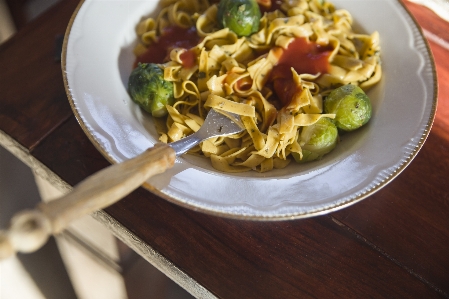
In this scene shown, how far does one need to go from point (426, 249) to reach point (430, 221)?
0.50 ft

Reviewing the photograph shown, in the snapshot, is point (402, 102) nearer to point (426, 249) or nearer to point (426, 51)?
point (426, 51)

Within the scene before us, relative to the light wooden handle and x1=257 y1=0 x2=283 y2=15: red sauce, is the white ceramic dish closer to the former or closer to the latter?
the light wooden handle

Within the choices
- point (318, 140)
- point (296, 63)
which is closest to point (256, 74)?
point (296, 63)

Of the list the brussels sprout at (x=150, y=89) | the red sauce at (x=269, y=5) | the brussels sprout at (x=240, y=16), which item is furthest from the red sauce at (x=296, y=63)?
the brussels sprout at (x=150, y=89)

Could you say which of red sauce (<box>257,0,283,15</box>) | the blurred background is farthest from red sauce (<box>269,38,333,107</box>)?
the blurred background

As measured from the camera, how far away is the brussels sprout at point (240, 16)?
7.47ft

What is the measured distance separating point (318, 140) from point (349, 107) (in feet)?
0.74

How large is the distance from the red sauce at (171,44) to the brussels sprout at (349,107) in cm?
80

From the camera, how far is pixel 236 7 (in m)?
2.27

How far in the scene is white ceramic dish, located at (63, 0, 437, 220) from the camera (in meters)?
1.64

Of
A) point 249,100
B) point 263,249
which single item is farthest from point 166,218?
point 249,100

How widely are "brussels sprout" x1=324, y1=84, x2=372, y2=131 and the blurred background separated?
1.39 meters

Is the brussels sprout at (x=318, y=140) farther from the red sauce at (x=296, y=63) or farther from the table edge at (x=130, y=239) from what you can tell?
the table edge at (x=130, y=239)

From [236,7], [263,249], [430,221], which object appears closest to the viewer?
[263,249]
